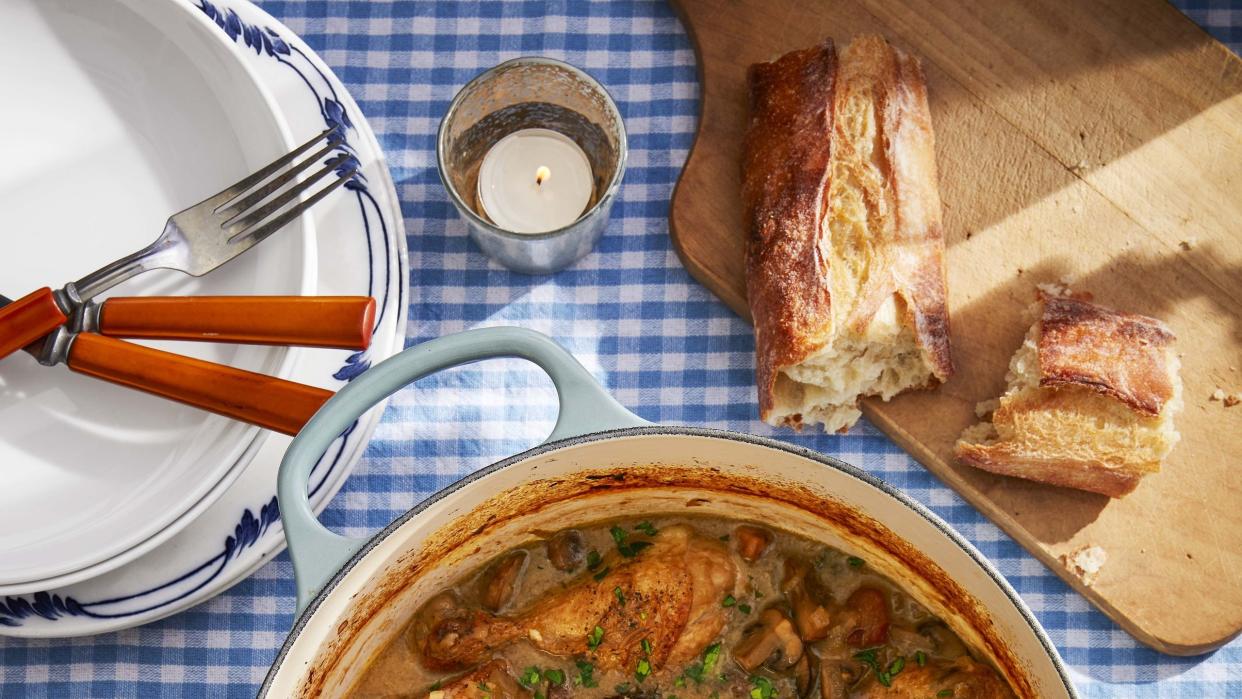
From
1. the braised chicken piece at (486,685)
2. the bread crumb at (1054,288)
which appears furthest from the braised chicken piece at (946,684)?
the bread crumb at (1054,288)

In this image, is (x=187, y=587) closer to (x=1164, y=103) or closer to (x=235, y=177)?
(x=235, y=177)

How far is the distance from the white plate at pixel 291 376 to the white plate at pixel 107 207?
0.13m

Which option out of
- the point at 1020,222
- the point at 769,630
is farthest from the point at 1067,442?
the point at 769,630

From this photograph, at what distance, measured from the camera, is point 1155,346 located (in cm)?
210

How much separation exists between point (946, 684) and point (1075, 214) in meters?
0.95

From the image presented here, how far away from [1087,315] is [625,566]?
0.97 m

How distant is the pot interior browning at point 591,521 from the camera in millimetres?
1817

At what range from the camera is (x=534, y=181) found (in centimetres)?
225

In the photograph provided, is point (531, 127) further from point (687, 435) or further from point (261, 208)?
point (687, 435)

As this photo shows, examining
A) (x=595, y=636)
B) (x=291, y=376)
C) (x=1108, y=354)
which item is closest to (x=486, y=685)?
(x=595, y=636)

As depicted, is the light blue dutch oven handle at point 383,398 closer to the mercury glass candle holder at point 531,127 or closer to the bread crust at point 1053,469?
the mercury glass candle holder at point 531,127

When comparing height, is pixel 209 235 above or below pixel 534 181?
below

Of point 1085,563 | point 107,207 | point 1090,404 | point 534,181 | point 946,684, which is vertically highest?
point 534,181

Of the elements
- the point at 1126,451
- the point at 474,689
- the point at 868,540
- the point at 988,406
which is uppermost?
the point at 988,406
